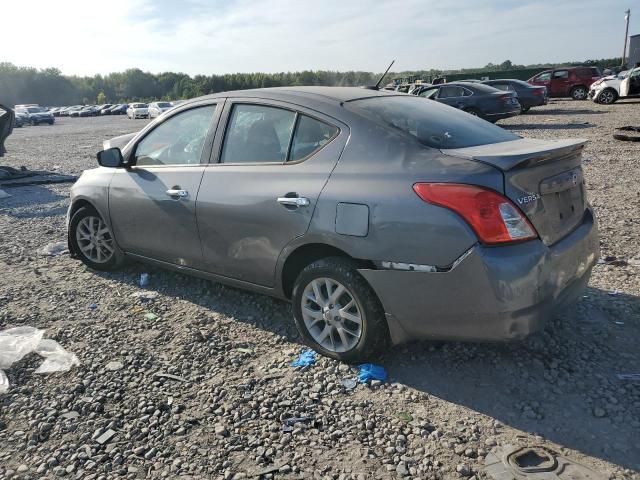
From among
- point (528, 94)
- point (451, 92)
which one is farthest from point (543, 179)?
point (528, 94)

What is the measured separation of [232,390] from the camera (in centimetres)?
313

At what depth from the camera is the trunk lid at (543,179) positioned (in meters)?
2.76

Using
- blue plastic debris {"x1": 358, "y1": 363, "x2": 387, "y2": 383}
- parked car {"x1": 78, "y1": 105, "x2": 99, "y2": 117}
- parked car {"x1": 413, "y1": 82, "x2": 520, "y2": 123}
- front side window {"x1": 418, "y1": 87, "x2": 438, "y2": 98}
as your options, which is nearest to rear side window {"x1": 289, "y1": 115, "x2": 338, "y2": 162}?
blue plastic debris {"x1": 358, "y1": 363, "x2": 387, "y2": 383}

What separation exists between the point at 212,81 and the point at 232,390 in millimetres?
88840

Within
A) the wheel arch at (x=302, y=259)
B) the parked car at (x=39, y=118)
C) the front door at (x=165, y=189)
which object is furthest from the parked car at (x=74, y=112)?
the wheel arch at (x=302, y=259)

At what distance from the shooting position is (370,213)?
295 centimetres

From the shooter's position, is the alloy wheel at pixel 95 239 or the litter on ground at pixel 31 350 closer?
the litter on ground at pixel 31 350

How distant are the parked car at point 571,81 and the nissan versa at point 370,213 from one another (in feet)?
91.6

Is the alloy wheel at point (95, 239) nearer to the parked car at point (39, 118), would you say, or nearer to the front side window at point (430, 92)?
the front side window at point (430, 92)

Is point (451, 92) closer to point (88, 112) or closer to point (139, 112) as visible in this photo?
point (139, 112)

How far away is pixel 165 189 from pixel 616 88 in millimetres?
24784

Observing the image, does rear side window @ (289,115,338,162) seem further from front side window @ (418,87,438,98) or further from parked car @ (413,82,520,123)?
front side window @ (418,87,438,98)

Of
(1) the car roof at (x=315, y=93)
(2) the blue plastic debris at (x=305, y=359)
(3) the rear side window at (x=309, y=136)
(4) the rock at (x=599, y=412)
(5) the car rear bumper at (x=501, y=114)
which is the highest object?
(1) the car roof at (x=315, y=93)

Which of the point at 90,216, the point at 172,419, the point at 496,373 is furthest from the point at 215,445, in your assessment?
the point at 90,216
